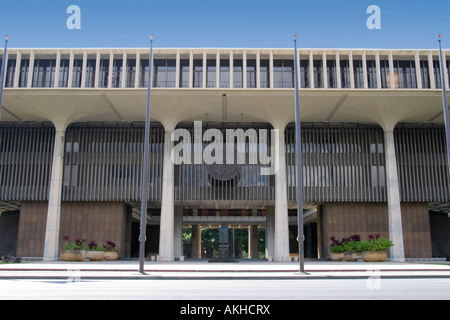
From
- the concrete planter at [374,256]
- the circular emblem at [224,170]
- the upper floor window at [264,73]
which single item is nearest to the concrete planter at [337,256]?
the concrete planter at [374,256]

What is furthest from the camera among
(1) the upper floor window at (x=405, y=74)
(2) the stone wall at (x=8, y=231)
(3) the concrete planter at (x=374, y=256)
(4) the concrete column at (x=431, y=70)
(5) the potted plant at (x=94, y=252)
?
(2) the stone wall at (x=8, y=231)

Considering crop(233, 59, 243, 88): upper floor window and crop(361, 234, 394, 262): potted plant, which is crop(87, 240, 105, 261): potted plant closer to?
crop(233, 59, 243, 88): upper floor window

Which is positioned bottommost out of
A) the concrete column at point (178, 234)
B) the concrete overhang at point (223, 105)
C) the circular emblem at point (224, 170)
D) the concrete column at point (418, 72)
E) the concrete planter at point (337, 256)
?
the concrete planter at point (337, 256)

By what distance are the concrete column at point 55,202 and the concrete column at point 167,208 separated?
839 centimetres

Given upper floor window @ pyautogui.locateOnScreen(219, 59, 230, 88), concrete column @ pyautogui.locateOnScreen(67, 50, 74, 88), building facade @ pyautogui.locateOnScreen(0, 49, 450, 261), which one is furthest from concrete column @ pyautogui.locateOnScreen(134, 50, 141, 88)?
upper floor window @ pyautogui.locateOnScreen(219, 59, 230, 88)

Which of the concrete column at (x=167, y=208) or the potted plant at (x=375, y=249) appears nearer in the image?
the potted plant at (x=375, y=249)

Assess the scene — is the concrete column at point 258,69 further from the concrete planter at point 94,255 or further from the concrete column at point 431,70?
the concrete planter at point 94,255

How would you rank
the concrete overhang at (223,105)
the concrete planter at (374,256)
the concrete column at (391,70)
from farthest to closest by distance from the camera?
1. the concrete column at (391,70)
2. the concrete overhang at (223,105)
3. the concrete planter at (374,256)

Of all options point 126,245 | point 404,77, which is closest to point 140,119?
point 126,245

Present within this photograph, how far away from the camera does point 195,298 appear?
9.19m

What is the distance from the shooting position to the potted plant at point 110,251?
34219 mm

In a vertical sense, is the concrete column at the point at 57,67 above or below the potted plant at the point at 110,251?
above

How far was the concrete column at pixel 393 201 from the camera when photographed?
111ft
